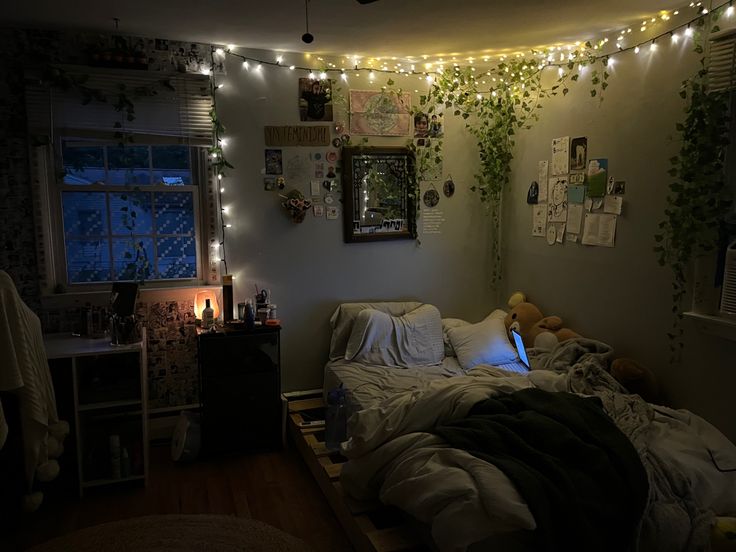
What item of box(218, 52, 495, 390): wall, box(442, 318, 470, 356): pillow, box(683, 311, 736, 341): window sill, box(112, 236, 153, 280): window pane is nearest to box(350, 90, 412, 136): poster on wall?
box(218, 52, 495, 390): wall

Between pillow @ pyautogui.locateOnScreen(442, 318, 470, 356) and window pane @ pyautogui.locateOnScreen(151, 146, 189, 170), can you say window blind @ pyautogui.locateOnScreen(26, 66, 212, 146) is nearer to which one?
window pane @ pyautogui.locateOnScreen(151, 146, 189, 170)

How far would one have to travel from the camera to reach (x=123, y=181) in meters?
3.59

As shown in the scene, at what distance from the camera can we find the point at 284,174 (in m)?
3.92

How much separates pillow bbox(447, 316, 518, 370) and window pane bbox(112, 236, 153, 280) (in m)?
2.25

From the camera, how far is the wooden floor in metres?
2.75

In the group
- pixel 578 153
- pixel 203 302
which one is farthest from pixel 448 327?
pixel 203 302

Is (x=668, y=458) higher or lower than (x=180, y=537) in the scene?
higher

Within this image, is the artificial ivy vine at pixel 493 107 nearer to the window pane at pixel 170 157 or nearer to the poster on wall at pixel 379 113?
the poster on wall at pixel 379 113

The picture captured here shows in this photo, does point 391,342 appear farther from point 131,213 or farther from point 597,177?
point 131,213

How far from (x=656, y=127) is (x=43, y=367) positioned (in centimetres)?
357

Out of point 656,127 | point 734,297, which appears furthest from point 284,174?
point 734,297

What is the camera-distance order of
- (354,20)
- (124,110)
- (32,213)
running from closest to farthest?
(354,20), (32,213), (124,110)

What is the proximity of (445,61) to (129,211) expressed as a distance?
2581mm

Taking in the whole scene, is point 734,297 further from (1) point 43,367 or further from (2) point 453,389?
(1) point 43,367
